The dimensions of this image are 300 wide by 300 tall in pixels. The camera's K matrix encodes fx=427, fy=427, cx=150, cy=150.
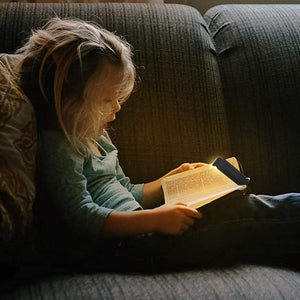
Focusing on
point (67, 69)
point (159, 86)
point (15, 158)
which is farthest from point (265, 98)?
point (15, 158)

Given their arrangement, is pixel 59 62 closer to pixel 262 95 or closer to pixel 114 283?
pixel 114 283

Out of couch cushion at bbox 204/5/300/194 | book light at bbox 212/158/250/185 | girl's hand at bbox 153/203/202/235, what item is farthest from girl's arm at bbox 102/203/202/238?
couch cushion at bbox 204/5/300/194

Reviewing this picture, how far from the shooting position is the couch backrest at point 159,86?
1223 millimetres

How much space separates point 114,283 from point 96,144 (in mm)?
411

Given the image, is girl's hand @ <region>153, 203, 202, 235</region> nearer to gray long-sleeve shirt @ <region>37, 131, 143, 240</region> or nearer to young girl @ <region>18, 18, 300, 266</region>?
young girl @ <region>18, 18, 300, 266</region>

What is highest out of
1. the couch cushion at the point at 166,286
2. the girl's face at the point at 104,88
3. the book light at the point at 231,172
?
the girl's face at the point at 104,88

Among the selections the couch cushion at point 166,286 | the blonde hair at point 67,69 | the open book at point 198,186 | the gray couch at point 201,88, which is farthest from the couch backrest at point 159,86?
the couch cushion at point 166,286

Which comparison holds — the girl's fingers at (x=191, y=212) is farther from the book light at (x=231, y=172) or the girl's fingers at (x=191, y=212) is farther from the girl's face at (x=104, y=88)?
the girl's face at (x=104, y=88)

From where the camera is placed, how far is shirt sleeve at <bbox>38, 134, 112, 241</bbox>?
2.96ft

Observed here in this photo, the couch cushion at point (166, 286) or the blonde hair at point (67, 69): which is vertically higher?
the blonde hair at point (67, 69)

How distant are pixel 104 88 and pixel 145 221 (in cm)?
31

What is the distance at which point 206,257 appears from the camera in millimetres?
928

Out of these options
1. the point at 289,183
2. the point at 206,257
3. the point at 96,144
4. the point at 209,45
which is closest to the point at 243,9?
the point at 209,45

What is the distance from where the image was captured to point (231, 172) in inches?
40.6
